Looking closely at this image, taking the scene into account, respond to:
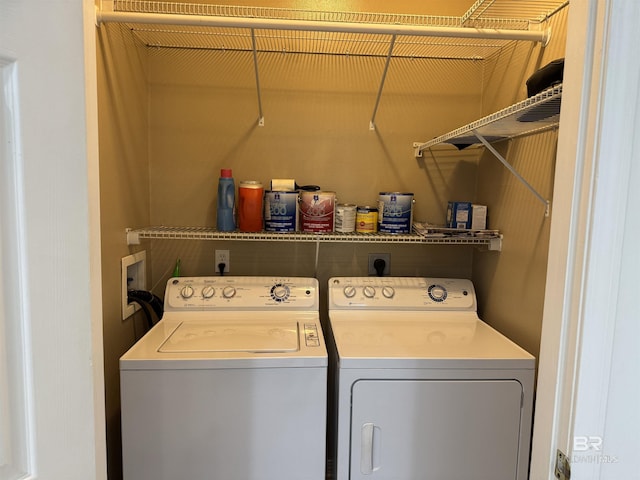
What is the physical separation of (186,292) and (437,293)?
45.9 inches

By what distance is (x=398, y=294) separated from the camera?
2037mm

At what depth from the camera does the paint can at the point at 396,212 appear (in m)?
1.96

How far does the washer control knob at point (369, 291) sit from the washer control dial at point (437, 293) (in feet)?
0.87

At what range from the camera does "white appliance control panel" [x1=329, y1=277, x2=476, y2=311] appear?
2008mm

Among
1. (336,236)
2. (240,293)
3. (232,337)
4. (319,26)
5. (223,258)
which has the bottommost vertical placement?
(232,337)

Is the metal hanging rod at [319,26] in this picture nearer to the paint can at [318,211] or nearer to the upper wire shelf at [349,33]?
the upper wire shelf at [349,33]

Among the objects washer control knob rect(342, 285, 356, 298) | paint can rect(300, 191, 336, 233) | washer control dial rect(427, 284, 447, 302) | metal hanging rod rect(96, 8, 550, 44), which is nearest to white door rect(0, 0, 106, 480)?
metal hanging rod rect(96, 8, 550, 44)

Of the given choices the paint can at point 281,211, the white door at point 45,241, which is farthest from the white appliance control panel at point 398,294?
the white door at point 45,241

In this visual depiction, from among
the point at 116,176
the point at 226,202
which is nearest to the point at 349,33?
the point at 226,202

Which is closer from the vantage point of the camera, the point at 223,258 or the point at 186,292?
the point at 186,292

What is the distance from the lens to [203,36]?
6.61ft

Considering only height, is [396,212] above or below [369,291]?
above

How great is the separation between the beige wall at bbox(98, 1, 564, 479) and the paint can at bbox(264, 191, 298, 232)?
0.26m

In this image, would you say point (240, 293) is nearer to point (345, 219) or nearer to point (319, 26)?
point (345, 219)
